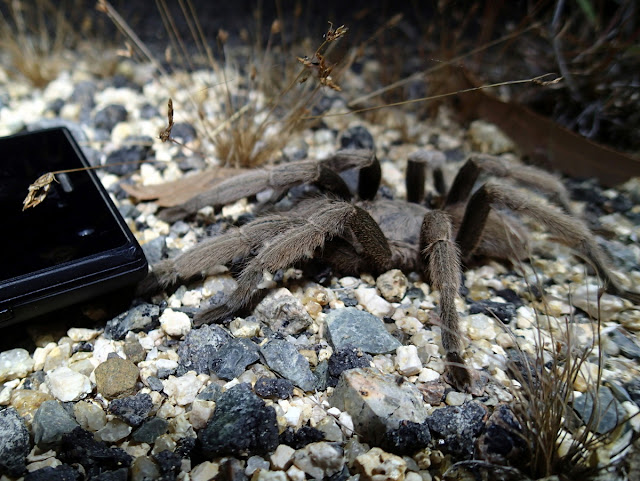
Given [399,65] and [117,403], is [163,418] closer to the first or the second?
[117,403]

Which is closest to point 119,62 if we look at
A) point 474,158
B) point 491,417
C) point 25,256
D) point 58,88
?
point 58,88

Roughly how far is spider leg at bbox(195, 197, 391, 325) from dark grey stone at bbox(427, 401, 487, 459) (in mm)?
665

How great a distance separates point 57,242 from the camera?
1.68 metres

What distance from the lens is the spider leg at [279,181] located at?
2.05m

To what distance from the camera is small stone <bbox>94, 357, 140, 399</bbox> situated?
4.99 feet

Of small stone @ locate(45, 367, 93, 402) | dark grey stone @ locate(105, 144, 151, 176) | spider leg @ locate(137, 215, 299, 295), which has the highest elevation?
dark grey stone @ locate(105, 144, 151, 176)

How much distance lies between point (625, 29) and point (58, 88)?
332 centimetres

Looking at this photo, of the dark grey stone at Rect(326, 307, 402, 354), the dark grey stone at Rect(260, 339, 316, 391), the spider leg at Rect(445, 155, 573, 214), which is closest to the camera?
the dark grey stone at Rect(260, 339, 316, 391)

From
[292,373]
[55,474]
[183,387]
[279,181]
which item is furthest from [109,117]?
[55,474]

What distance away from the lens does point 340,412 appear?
4.91 ft

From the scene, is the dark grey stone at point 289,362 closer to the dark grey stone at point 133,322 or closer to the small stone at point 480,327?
the dark grey stone at point 133,322

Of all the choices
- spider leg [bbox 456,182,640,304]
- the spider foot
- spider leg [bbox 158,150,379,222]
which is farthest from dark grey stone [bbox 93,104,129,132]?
the spider foot

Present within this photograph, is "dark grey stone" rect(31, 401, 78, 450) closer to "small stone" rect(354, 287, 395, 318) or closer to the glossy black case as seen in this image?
the glossy black case

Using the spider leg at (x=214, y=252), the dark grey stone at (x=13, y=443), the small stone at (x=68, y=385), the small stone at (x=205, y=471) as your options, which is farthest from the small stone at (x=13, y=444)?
the spider leg at (x=214, y=252)
